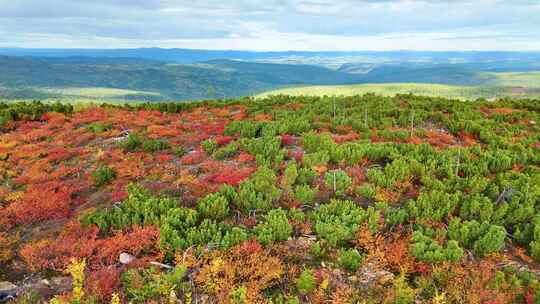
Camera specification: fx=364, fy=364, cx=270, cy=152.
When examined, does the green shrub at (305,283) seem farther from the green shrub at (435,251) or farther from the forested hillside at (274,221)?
the green shrub at (435,251)

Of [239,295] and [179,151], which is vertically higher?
[179,151]

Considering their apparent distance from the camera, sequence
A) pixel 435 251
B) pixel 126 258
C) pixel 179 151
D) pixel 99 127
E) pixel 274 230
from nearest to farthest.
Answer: pixel 435 251 < pixel 126 258 < pixel 274 230 < pixel 179 151 < pixel 99 127

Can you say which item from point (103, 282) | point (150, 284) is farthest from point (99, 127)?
point (150, 284)

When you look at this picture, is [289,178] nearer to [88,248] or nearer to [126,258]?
[126,258]

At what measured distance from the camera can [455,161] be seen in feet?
36.9

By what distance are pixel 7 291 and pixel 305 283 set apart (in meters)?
5.10

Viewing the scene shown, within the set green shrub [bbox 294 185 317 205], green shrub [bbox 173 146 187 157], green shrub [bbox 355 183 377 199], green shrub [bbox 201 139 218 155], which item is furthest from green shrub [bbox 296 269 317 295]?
green shrub [bbox 173 146 187 157]

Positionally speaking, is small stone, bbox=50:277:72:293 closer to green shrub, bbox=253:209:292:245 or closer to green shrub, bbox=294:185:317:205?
green shrub, bbox=253:209:292:245

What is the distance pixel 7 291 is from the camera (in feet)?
20.5

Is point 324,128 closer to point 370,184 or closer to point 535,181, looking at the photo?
point 370,184

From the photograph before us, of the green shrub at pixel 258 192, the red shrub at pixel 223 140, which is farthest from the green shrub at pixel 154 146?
the green shrub at pixel 258 192

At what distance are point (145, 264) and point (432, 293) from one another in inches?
198

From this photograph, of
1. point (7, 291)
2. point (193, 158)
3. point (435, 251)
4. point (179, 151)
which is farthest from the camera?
point (179, 151)

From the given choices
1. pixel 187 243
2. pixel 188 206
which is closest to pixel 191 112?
pixel 188 206
